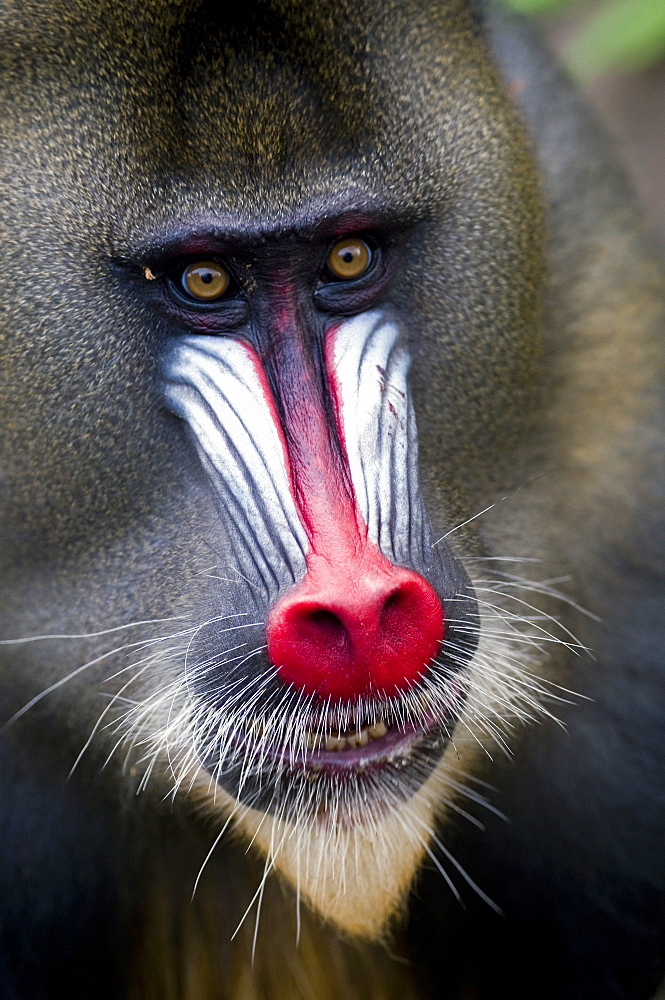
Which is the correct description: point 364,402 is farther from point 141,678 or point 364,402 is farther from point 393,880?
point 393,880

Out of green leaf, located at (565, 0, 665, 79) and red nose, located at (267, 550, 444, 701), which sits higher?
green leaf, located at (565, 0, 665, 79)

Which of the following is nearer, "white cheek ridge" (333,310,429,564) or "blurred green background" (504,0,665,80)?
"white cheek ridge" (333,310,429,564)

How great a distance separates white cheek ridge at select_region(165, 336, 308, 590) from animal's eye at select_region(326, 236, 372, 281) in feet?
0.79

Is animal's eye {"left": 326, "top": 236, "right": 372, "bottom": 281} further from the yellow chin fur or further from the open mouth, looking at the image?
the yellow chin fur

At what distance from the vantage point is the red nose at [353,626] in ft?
6.50

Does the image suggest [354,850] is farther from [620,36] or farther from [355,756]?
[620,36]

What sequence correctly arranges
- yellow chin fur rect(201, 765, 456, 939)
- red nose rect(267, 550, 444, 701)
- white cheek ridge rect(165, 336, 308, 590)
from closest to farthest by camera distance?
red nose rect(267, 550, 444, 701), white cheek ridge rect(165, 336, 308, 590), yellow chin fur rect(201, 765, 456, 939)

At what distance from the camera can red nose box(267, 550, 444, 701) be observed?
6.50ft

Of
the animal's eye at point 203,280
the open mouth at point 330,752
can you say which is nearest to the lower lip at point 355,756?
the open mouth at point 330,752

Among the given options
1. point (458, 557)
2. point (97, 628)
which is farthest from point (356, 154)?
point (97, 628)

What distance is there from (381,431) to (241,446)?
0.85 ft

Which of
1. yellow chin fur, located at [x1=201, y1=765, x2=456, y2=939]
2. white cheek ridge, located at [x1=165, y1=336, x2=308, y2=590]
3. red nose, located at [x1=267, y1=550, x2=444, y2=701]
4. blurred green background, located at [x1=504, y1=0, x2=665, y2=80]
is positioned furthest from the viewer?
blurred green background, located at [x1=504, y1=0, x2=665, y2=80]

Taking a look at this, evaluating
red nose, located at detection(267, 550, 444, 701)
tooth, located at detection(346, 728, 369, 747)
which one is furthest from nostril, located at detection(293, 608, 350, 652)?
tooth, located at detection(346, 728, 369, 747)

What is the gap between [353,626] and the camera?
6.46 ft
